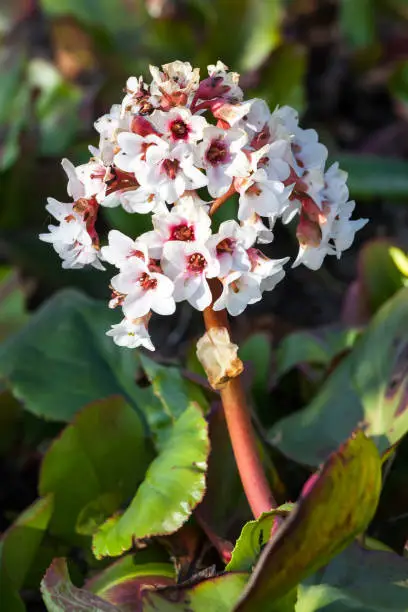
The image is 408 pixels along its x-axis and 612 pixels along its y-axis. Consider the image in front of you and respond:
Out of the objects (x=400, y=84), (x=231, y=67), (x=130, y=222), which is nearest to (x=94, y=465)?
(x=130, y=222)

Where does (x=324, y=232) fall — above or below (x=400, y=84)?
below

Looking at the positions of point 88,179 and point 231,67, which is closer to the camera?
point 88,179

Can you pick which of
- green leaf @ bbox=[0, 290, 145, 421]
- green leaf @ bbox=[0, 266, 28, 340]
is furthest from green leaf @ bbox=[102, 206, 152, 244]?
green leaf @ bbox=[0, 290, 145, 421]

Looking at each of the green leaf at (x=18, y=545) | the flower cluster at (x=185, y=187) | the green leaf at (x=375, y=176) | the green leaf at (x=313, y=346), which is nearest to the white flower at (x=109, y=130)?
the flower cluster at (x=185, y=187)

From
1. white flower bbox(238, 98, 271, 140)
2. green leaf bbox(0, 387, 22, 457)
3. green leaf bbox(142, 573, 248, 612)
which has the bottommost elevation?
green leaf bbox(142, 573, 248, 612)

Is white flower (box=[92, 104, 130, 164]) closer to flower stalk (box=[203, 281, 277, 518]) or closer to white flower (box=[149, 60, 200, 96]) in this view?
white flower (box=[149, 60, 200, 96])

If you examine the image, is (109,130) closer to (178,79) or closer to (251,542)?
(178,79)

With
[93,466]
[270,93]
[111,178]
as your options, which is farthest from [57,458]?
[270,93]
